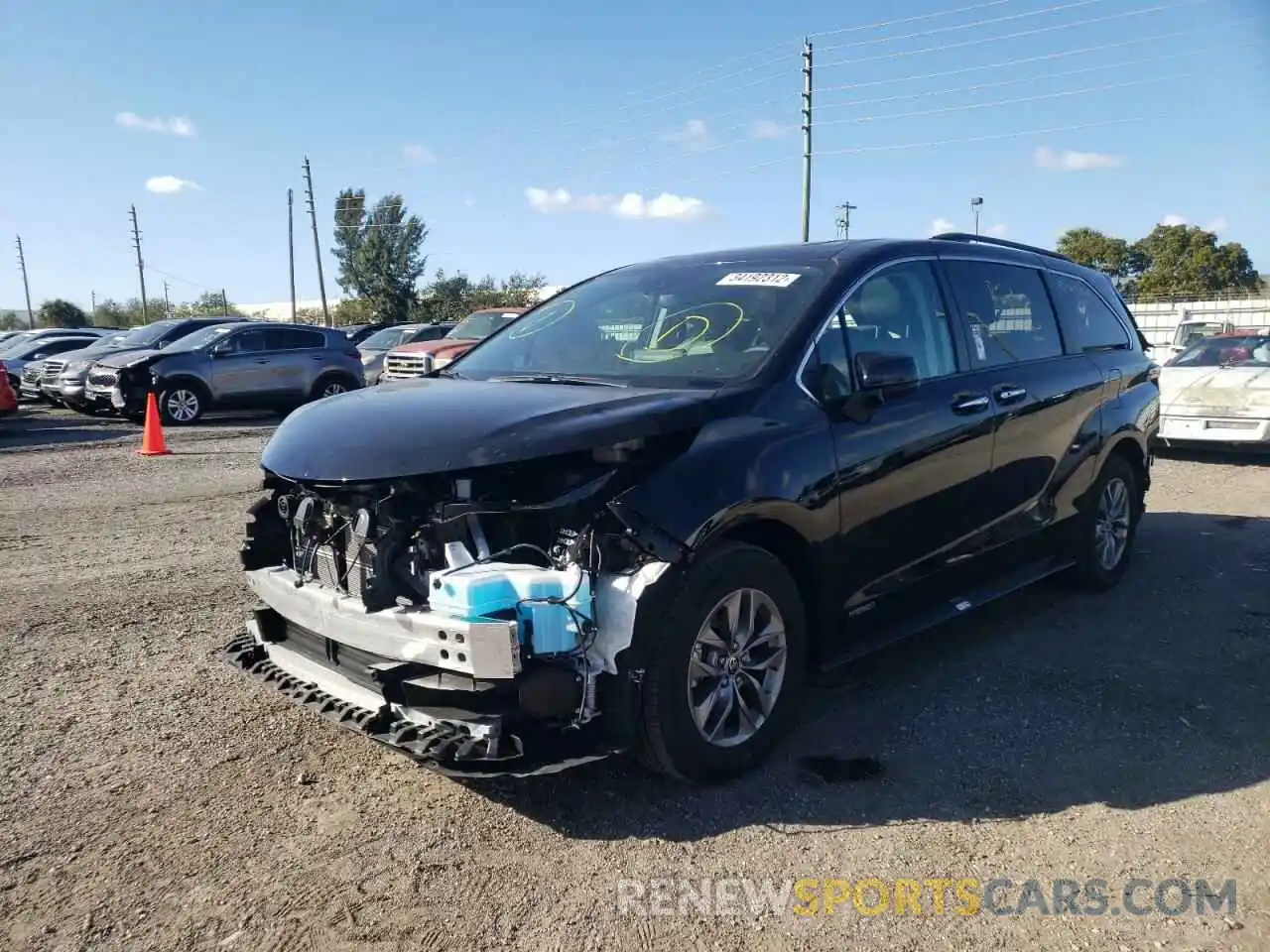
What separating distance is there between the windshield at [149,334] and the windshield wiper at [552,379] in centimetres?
1587

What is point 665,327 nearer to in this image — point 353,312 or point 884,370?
point 884,370

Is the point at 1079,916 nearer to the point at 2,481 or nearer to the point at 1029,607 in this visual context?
the point at 1029,607

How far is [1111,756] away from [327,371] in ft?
51.5

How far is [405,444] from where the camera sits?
324 cm

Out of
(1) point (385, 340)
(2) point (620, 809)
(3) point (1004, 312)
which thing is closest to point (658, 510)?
(2) point (620, 809)

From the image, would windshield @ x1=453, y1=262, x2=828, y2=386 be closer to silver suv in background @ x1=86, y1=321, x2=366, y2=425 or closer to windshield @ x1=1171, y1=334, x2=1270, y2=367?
windshield @ x1=1171, y1=334, x2=1270, y2=367

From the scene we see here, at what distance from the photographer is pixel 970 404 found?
15.0 ft

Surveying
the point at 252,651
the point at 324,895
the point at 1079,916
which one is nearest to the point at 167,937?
the point at 324,895

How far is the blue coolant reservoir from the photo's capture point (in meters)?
3.06

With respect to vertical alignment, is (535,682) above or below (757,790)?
above

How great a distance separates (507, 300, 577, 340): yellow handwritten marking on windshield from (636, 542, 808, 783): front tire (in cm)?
191

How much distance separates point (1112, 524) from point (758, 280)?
3148 mm

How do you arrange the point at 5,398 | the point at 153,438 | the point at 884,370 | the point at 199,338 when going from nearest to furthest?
1. the point at 884,370
2. the point at 153,438
3. the point at 5,398
4. the point at 199,338

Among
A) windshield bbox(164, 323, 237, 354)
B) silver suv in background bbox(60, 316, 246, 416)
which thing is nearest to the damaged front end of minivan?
windshield bbox(164, 323, 237, 354)
